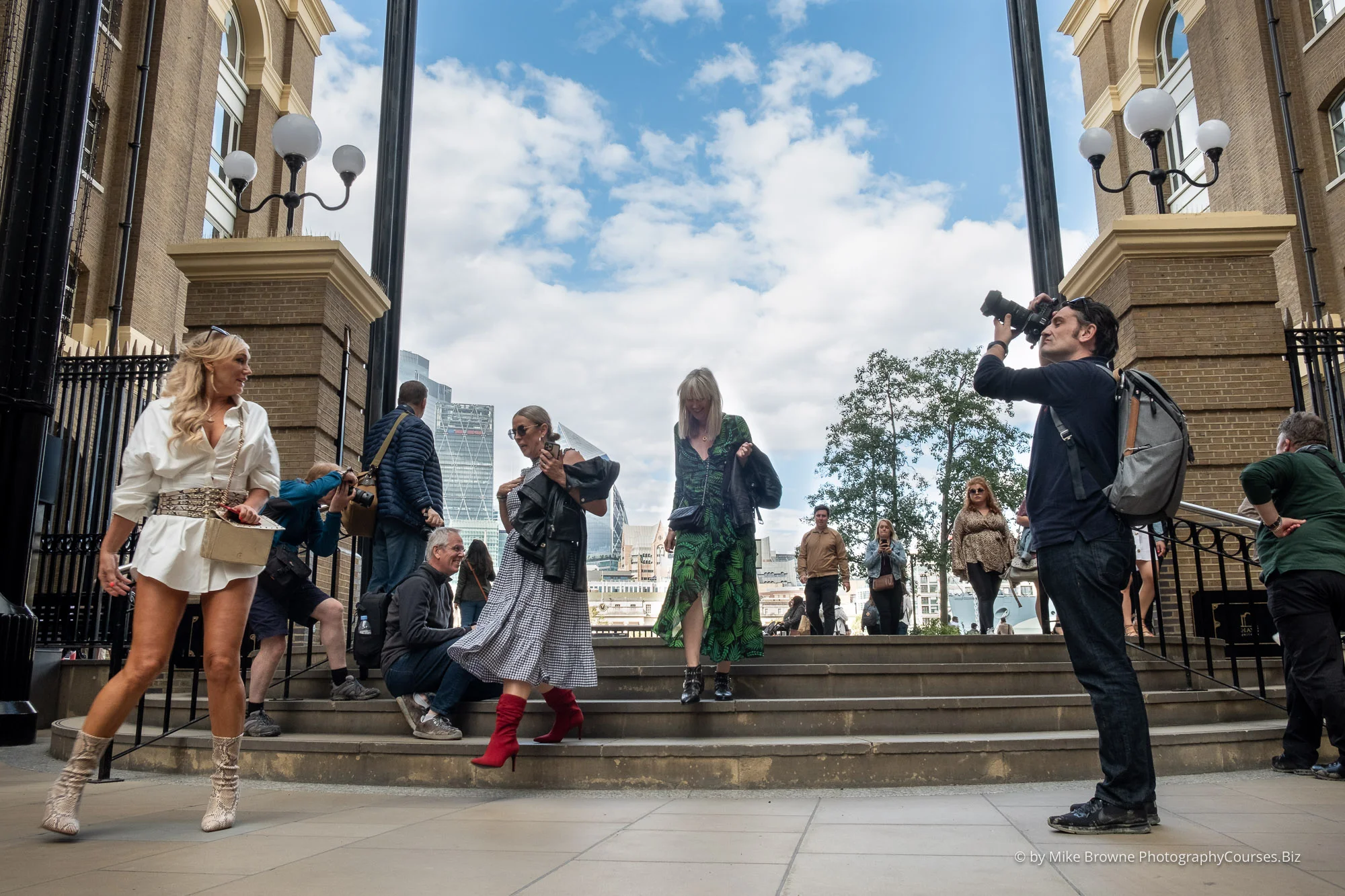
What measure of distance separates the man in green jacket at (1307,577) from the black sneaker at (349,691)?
491 centimetres

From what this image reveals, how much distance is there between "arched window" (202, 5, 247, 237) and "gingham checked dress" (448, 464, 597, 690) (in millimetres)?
23984

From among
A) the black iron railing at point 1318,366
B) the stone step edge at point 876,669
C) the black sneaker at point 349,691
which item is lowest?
the black sneaker at point 349,691

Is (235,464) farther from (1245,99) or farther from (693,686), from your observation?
(1245,99)

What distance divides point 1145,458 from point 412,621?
3829mm

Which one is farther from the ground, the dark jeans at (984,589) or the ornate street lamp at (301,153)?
the ornate street lamp at (301,153)

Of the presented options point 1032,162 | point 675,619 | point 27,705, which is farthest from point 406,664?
point 1032,162

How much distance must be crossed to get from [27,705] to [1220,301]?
32.8 ft

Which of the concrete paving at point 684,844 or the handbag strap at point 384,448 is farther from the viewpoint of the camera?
the handbag strap at point 384,448

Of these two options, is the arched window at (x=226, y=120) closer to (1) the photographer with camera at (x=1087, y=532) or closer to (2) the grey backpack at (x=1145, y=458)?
(1) the photographer with camera at (x=1087, y=532)

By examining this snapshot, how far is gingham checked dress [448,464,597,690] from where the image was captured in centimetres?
452

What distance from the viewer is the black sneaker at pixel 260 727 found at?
5168 millimetres

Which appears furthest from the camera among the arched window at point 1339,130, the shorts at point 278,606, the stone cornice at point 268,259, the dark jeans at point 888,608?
the arched window at point 1339,130

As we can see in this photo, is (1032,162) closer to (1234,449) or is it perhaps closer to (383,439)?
(1234,449)

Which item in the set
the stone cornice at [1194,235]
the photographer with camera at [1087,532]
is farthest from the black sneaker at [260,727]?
the stone cornice at [1194,235]
